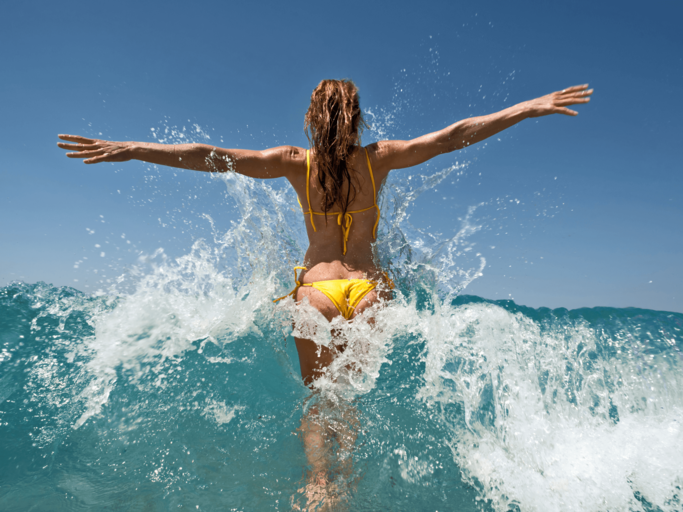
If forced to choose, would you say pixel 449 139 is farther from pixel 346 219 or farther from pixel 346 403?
pixel 346 403

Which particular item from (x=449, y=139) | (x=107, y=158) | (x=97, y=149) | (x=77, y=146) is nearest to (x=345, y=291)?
(x=449, y=139)

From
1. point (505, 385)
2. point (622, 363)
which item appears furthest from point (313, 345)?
point (622, 363)

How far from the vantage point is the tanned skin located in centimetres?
238

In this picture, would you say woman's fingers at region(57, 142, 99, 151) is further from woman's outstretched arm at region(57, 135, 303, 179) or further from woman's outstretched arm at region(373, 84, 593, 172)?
woman's outstretched arm at region(373, 84, 593, 172)

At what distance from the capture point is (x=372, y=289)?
2395mm

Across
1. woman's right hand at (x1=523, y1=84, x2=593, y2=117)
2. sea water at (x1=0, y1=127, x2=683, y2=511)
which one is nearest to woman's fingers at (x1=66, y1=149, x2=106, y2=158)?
sea water at (x1=0, y1=127, x2=683, y2=511)

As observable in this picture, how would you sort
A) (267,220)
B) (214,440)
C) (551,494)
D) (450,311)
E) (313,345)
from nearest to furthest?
(551,494)
(313,345)
(214,440)
(450,311)
(267,220)

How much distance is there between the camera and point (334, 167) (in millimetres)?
2326

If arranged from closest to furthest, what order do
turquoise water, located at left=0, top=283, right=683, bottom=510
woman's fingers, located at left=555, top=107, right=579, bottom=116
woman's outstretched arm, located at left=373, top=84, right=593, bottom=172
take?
turquoise water, located at left=0, top=283, right=683, bottom=510 → woman's outstretched arm, located at left=373, top=84, right=593, bottom=172 → woman's fingers, located at left=555, top=107, right=579, bottom=116

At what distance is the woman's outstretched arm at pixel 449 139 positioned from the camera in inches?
94.5

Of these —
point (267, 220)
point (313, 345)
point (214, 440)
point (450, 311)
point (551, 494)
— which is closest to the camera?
point (551, 494)

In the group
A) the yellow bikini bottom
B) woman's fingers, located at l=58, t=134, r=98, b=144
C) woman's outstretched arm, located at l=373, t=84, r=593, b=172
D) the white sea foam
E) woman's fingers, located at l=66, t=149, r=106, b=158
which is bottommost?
the white sea foam

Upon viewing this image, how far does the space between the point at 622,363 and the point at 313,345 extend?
8.68 ft

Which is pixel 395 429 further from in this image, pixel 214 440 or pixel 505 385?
pixel 214 440
